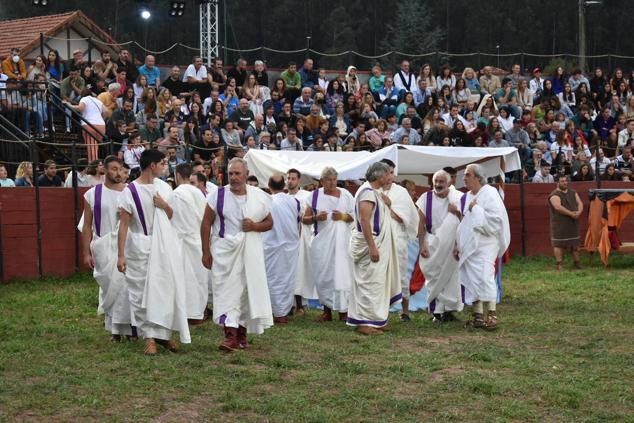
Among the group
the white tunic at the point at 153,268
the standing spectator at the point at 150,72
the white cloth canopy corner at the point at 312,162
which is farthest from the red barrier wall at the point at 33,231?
the white tunic at the point at 153,268

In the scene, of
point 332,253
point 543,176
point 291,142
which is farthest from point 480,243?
point 543,176

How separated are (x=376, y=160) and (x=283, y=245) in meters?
4.80

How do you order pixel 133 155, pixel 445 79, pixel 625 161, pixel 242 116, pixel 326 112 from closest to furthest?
pixel 133 155
pixel 242 116
pixel 326 112
pixel 625 161
pixel 445 79

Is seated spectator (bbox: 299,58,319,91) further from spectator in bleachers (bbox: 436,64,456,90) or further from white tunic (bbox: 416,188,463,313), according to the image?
white tunic (bbox: 416,188,463,313)

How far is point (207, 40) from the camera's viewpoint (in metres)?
30.9

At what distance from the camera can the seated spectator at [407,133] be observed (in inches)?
1008

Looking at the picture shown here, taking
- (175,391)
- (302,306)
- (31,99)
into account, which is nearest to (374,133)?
(31,99)

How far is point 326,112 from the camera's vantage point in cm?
2708

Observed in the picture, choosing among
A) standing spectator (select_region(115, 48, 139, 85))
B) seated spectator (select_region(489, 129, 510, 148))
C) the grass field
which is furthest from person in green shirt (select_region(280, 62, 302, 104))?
the grass field

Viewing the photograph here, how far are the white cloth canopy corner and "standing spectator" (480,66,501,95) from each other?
37.1 feet

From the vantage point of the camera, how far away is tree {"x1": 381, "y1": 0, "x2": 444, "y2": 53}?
194ft

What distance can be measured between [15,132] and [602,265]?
1153cm

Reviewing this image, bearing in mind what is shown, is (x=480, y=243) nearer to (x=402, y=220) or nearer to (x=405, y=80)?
(x=402, y=220)

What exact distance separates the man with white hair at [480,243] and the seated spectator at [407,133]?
11507mm
